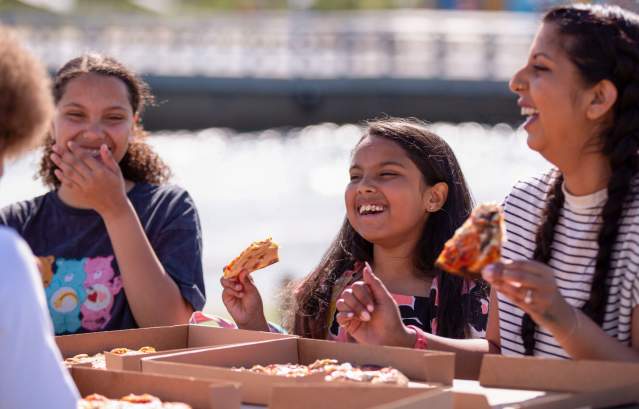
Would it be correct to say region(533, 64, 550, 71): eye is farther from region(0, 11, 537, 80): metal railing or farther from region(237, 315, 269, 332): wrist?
region(0, 11, 537, 80): metal railing

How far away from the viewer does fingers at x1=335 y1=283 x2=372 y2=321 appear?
280 centimetres

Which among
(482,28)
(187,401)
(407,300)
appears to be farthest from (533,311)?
(482,28)

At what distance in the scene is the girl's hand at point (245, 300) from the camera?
334cm

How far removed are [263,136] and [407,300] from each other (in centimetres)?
2551

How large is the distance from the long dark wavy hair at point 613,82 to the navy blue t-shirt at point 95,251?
1525 millimetres

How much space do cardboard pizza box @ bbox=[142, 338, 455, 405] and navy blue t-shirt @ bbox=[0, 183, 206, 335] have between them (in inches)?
38.1

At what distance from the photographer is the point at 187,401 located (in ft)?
7.59

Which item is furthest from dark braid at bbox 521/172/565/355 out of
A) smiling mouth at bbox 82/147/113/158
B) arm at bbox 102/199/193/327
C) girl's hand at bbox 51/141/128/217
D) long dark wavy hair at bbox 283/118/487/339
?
smiling mouth at bbox 82/147/113/158

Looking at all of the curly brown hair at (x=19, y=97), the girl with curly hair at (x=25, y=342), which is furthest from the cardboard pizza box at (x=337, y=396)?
the curly brown hair at (x=19, y=97)

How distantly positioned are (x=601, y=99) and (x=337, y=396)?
1016 millimetres

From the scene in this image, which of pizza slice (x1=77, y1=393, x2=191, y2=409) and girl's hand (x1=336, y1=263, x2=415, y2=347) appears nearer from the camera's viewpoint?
pizza slice (x1=77, y1=393, x2=191, y2=409)

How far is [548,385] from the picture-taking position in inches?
94.3

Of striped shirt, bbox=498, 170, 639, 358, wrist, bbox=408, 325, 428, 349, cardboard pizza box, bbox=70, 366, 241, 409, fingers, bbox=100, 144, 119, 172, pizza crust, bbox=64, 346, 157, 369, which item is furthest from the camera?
fingers, bbox=100, 144, 119, 172

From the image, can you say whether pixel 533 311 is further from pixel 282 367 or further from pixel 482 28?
pixel 482 28
